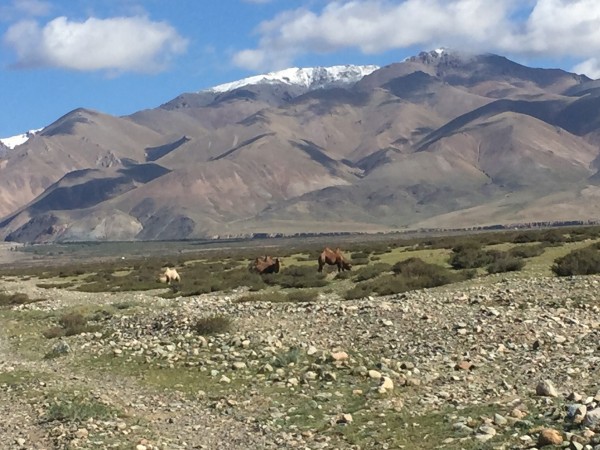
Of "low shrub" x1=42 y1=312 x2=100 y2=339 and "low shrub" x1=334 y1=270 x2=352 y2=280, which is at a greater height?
"low shrub" x1=42 y1=312 x2=100 y2=339

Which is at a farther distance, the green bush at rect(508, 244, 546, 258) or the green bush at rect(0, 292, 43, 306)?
the green bush at rect(0, 292, 43, 306)

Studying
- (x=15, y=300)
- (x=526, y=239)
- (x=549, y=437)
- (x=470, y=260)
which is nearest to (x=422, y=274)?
(x=470, y=260)

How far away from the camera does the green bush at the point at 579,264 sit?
30.2 meters

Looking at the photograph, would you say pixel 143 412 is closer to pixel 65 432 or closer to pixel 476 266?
pixel 65 432

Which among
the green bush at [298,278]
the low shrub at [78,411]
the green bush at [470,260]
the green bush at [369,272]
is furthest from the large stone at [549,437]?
the green bush at [470,260]

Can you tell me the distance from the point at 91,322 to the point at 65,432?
16.9m

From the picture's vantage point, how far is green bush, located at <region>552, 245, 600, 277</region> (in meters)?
30.2

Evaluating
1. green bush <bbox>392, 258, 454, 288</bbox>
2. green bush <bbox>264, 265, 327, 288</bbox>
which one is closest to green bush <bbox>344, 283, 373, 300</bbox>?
green bush <bbox>392, 258, 454, 288</bbox>

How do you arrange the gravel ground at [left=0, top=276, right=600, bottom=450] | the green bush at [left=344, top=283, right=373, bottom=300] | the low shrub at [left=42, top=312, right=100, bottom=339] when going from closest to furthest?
1. the gravel ground at [left=0, top=276, right=600, bottom=450]
2. the low shrub at [left=42, top=312, right=100, bottom=339]
3. the green bush at [left=344, top=283, right=373, bottom=300]

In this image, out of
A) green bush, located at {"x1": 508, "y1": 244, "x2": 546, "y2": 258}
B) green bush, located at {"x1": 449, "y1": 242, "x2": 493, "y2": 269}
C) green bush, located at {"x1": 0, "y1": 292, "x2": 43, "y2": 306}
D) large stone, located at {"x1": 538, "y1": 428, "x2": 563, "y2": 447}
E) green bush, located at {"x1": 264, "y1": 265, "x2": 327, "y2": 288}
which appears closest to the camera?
large stone, located at {"x1": 538, "y1": 428, "x2": 563, "y2": 447}

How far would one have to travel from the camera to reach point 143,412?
16406mm

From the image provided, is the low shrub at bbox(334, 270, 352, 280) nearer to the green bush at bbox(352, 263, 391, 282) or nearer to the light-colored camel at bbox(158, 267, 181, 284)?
the green bush at bbox(352, 263, 391, 282)

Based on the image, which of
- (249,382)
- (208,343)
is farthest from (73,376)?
(249,382)

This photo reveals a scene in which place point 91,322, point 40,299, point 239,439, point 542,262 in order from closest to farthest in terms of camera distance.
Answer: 1. point 239,439
2. point 91,322
3. point 542,262
4. point 40,299
